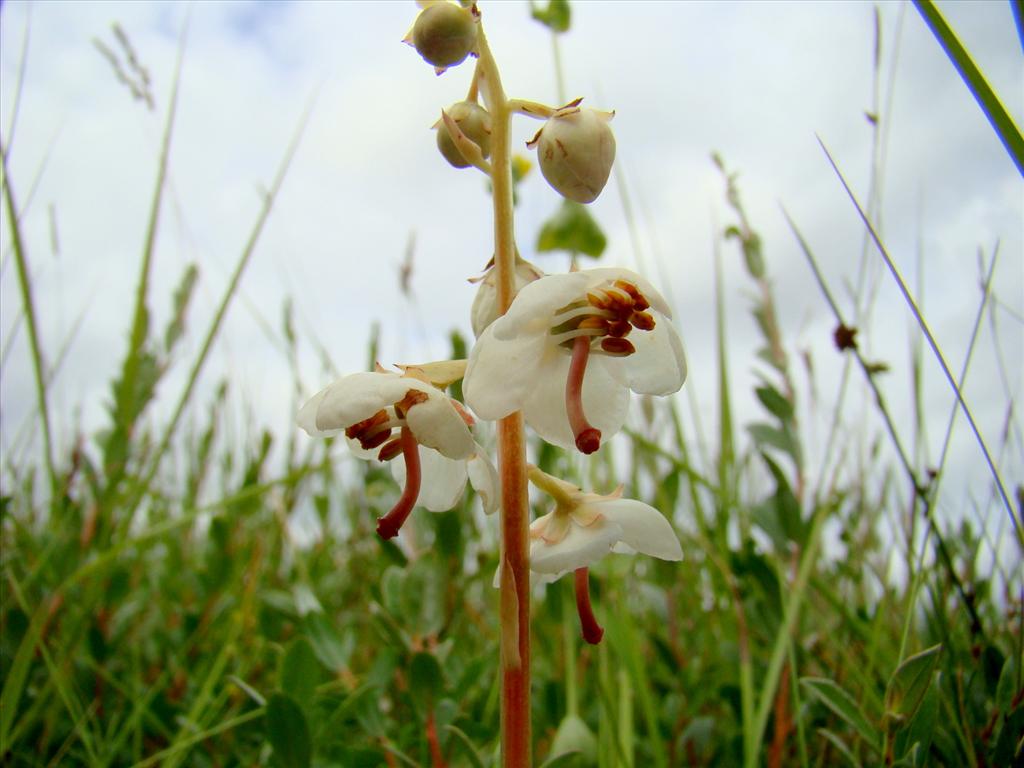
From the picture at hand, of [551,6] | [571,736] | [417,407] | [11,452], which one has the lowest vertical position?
[571,736]

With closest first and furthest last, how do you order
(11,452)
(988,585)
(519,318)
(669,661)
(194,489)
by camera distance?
(519,318) < (988,585) < (669,661) < (11,452) < (194,489)

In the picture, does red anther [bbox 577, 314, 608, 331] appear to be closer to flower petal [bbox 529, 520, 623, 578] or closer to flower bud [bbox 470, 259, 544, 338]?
flower bud [bbox 470, 259, 544, 338]

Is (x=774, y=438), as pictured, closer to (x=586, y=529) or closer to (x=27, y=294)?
(x=586, y=529)

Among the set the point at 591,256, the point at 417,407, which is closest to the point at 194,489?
the point at 591,256

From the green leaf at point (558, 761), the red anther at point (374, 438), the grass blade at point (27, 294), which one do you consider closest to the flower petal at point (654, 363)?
the red anther at point (374, 438)

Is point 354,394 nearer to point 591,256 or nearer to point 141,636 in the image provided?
point 591,256

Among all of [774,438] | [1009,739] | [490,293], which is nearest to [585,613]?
[490,293]

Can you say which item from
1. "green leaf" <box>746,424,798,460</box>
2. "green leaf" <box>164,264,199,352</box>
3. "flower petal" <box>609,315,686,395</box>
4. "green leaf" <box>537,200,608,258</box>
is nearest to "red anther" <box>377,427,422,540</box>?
"flower petal" <box>609,315,686,395</box>

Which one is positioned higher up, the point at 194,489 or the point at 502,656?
the point at 194,489
